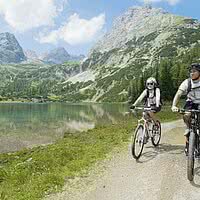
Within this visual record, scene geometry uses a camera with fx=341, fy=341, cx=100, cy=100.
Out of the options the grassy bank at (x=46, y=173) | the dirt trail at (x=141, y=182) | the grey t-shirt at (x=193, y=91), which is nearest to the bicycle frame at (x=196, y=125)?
the grey t-shirt at (x=193, y=91)

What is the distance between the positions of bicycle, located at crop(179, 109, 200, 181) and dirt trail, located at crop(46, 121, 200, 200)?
0.49 m

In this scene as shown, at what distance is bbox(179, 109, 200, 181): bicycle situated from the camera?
1046 centimetres

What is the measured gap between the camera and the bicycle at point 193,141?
1046 cm

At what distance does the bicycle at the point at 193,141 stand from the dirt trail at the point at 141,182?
1.60ft

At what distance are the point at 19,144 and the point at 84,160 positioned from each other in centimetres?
2356

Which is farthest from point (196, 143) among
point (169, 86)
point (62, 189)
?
point (169, 86)

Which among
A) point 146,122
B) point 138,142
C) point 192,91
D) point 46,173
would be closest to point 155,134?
point 146,122

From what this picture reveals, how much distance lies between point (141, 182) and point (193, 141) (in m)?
2.25

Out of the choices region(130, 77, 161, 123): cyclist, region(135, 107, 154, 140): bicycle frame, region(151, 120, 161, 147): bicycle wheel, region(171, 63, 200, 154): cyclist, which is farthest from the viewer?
region(151, 120, 161, 147): bicycle wheel

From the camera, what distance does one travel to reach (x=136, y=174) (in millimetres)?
12578

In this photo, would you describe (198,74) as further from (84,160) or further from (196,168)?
(84,160)

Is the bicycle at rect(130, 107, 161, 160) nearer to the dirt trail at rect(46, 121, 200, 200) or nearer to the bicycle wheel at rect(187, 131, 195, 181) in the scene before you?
the dirt trail at rect(46, 121, 200, 200)

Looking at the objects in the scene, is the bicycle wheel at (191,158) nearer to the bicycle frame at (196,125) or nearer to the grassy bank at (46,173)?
the bicycle frame at (196,125)

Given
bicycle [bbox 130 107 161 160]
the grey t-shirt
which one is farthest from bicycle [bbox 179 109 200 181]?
bicycle [bbox 130 107 161 160]
